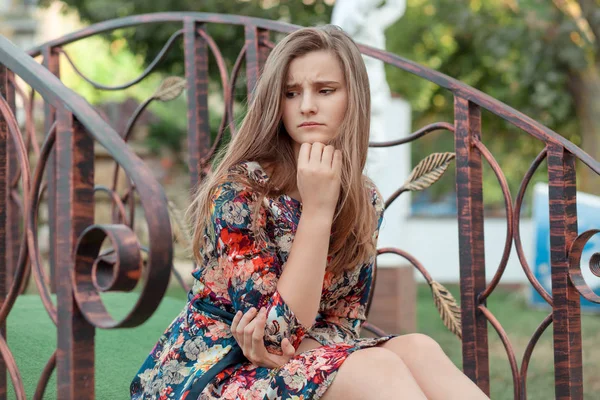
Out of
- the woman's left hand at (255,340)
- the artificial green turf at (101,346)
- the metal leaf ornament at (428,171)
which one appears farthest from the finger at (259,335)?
the metal leaf ornament at (428,171)

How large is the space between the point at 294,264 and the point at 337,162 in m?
0.26

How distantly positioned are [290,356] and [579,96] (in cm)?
781

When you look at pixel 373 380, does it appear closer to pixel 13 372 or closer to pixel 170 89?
pixel 13 372

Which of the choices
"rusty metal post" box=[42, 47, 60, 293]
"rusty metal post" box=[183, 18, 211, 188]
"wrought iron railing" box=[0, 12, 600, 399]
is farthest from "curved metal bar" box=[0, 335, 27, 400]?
"rusty metal post" box=[42, 47, 60, 293]

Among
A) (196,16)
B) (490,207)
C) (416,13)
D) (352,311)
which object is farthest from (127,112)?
(352,311)

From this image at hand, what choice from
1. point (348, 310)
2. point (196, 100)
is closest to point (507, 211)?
point (348, 310)

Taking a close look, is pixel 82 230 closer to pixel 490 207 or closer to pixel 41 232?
pixel 41 232

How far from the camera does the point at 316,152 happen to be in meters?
1.83

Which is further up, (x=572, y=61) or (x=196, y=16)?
(x=572, y=61)

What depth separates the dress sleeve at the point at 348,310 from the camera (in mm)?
2016

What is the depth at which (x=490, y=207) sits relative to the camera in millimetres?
12531

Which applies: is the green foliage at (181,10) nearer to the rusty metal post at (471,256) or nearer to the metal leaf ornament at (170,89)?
the metal leaf ornament at (170,89)

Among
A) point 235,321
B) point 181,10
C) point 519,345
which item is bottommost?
point 519,345

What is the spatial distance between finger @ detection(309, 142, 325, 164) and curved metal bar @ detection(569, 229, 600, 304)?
0.67m
